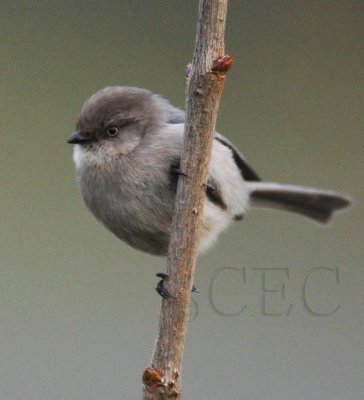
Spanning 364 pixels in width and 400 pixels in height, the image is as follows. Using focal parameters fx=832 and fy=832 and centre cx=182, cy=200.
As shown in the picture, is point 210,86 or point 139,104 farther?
point 139,104

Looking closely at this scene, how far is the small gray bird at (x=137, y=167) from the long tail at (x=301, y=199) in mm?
319

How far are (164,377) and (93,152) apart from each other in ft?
1.72

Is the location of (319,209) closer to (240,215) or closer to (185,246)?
(240,215)

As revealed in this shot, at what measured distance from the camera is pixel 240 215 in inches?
76.0

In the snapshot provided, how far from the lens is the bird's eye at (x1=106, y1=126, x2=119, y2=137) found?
5.13ft

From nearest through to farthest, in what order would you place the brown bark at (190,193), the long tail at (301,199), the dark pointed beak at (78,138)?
the brown bark at (190,193)
the dark pointed beak at (78,138)
the long tail at (301,199)

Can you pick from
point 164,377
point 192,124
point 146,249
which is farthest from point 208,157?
point 146,249

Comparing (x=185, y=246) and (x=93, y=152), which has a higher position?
(x=93, y=152)

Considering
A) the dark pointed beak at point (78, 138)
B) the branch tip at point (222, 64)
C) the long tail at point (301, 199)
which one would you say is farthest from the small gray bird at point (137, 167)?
the branch tip at point (222, 64)

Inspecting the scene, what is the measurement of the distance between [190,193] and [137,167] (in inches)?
16.7

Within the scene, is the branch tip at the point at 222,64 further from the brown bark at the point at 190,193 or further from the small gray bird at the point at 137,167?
the small gray bird at the point at 137,167

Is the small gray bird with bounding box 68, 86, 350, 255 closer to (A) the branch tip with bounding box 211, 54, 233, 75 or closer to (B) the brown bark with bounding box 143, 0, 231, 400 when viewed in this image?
(B) the brown bark with bounding box 143, 0, 231, 400

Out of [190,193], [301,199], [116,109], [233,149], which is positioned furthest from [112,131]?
[301,199]

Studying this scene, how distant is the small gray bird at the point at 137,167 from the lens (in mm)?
1562
